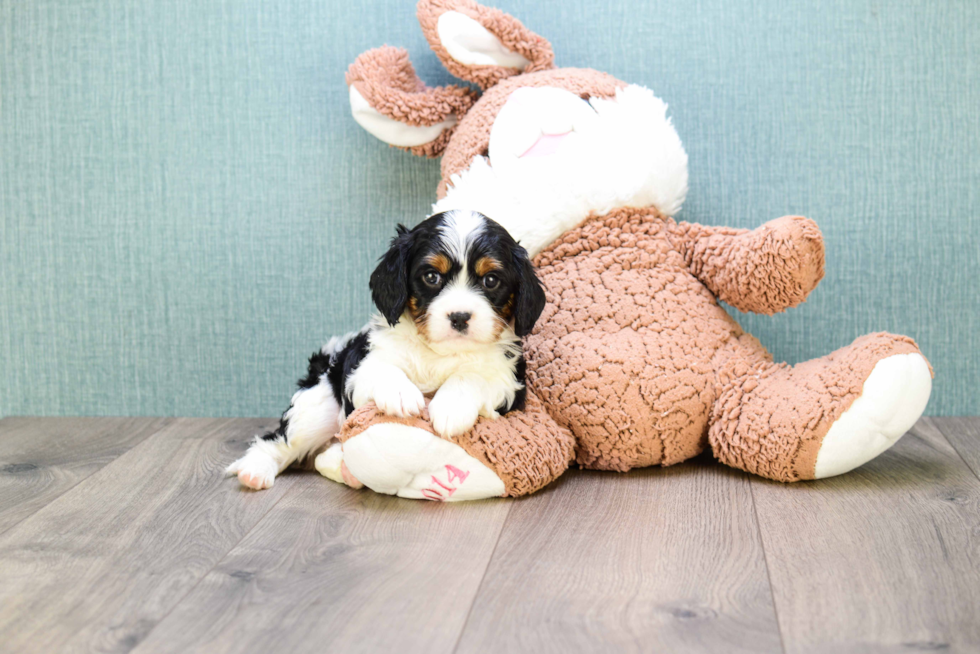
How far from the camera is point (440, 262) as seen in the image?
5.27ft

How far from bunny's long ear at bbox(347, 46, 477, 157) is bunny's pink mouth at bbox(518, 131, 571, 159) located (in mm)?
332

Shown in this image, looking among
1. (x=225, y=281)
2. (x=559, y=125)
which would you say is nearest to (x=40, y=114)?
(x=225, y=281)

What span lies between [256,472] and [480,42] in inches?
46.6

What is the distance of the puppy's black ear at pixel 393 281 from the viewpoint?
1.66 meters

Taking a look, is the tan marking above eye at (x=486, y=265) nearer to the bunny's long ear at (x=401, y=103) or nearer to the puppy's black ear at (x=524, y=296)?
the puppy's black ear at (x=524, y=296)

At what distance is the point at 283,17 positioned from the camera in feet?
7.75

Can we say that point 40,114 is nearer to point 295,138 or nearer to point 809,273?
point 295,138

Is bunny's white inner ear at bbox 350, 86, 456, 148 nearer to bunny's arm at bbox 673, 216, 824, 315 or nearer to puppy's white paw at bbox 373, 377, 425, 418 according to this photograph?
bunny's arm at bbox 673, 216, 824, 315

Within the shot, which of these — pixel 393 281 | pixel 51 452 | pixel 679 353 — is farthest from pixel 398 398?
pixel 51 452

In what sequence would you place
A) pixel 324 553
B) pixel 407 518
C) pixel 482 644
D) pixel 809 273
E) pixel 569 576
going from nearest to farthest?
pixel 482 644, pixel 569 576, pixel 324 553, pixel 407 518, pixel 809 273

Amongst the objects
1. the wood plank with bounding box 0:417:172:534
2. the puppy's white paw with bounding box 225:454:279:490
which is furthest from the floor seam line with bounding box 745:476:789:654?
the wood plank with bounding box 0:417:172:534

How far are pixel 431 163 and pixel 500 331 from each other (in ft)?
2.88

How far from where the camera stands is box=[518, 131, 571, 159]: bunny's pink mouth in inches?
77.2

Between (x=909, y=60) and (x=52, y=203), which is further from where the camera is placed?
(x=52, y=203)
